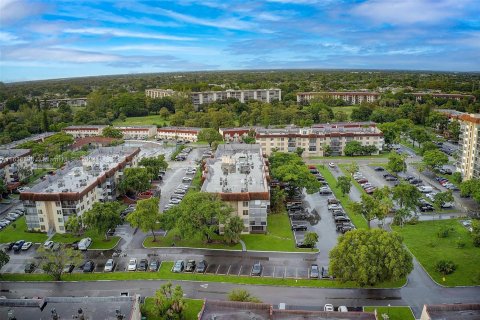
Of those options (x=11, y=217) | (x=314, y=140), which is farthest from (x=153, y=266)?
(x=314, y=140)

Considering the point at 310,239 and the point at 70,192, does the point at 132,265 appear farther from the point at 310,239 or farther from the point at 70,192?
the point at 310,239

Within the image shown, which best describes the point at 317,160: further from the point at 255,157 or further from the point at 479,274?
the point at 479,274

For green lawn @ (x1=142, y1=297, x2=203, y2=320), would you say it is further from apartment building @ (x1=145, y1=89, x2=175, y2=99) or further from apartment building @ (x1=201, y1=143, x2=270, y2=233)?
apartment building @ (x1=145, y1=89, x2=175, y2=99)

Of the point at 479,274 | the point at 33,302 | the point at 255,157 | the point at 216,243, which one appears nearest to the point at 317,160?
the point at 255,157

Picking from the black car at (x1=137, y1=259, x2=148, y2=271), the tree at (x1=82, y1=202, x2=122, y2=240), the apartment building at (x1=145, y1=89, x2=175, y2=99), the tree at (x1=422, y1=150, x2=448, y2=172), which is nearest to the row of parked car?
the tree at (x1=82, y1=202, x2=122, y2=240)

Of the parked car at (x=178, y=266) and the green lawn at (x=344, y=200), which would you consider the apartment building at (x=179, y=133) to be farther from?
the parked car at (x=178, y=266)

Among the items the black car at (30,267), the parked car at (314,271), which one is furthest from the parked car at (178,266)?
the black car at (30,267)
